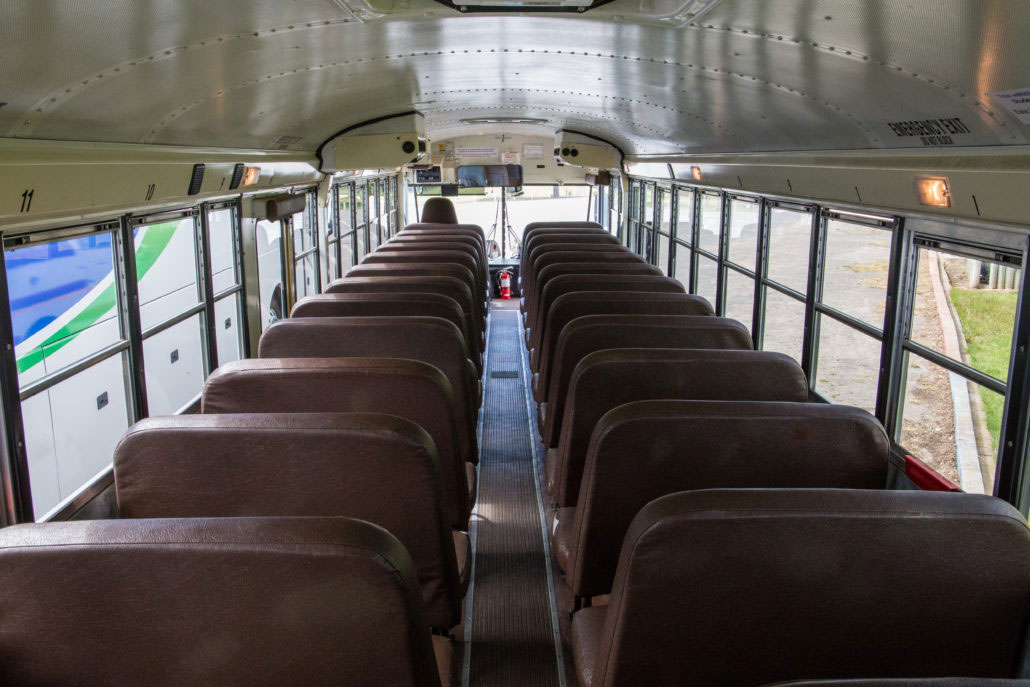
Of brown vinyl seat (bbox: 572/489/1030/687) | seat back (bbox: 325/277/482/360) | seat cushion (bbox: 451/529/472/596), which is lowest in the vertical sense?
seat cushion (bbox: 451/529/472/596)

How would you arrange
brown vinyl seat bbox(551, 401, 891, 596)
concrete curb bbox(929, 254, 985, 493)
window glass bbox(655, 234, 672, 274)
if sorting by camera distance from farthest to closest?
window glass bbox(655, 234, 672, 274)
concrete curb bbox(929, 254, 985, 493)
brown vinyl seat bbox(551, 401, 891, 596)

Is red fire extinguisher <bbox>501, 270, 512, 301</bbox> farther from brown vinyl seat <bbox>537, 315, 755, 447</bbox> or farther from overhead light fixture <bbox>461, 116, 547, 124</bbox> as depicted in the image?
brown vinyl seat <bbox>537, 315, 755, 447</bbox>

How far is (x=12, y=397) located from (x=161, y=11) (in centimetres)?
168

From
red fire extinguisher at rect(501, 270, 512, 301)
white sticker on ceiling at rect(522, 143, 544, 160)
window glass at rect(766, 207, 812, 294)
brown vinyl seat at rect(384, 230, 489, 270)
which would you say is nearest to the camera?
window glass at rect(766, 207, 812, 294)

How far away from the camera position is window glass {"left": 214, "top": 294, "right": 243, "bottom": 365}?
20.5ft

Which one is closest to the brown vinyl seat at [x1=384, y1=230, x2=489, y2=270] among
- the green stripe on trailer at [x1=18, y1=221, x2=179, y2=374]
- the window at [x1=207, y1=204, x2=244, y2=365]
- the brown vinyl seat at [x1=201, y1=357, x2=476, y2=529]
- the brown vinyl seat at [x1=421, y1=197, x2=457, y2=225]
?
the window at [x1=207, y1=204, x2=244, y2=365]

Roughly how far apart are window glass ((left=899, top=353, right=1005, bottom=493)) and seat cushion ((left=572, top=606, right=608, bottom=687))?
1.95 meters

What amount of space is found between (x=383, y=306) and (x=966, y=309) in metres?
2.97

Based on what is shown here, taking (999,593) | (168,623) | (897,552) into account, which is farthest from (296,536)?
(999,593)

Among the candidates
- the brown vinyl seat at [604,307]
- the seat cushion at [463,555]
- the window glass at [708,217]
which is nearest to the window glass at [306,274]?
the window glass at [708,217]

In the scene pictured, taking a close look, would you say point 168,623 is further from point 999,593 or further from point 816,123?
point 816,123

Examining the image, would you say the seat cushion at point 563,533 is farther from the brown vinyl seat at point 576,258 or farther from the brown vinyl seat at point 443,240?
the brown vinyl seat at point 443,240

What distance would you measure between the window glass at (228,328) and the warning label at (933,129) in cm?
471

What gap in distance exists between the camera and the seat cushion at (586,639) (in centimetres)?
225
